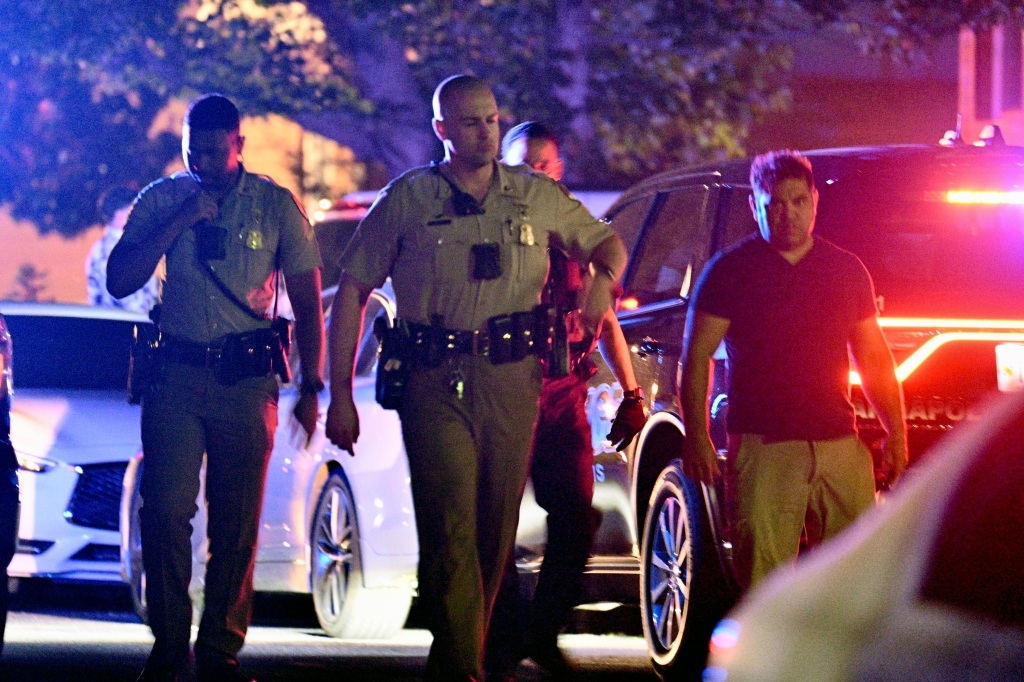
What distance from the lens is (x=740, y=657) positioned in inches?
123

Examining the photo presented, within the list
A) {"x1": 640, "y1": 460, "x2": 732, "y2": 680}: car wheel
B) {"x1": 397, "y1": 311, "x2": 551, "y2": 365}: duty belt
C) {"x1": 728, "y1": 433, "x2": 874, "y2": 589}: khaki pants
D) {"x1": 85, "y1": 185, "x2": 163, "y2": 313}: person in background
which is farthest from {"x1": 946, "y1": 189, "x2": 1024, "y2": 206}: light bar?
{"x1": 85, "y1": 185, "x2": 163, "y2": 313}: person in background

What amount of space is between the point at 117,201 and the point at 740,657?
11.4 meters

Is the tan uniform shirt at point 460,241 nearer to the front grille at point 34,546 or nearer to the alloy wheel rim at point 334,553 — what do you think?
the alloy wheel rim at point 334,553

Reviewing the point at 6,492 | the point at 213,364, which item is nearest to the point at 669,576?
the point at 213,364

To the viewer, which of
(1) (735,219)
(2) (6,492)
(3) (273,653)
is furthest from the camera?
(3) (273,653)

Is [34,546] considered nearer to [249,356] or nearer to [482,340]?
[249,356]

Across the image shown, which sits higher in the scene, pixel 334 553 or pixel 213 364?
pixel 213 364

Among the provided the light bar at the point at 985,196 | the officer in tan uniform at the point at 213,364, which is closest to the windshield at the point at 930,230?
the light bar at the point at 985,196

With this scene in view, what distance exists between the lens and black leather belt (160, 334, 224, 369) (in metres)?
6.78

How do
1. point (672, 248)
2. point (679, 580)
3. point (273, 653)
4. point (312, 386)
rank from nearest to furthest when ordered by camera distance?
point (312, 386) → point (679, 580) → point (672, 248) → point (273, 653)

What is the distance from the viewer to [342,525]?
338 inches

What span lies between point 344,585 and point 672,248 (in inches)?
82.1

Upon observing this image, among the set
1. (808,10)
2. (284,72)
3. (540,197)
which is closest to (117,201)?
(284,72)

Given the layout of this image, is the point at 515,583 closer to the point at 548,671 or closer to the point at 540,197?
the point at 548,671
